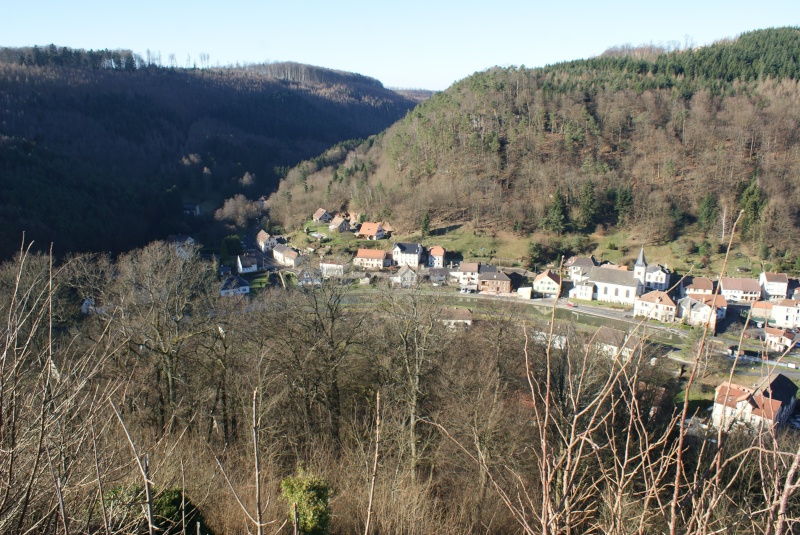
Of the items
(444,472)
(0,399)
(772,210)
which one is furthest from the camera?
(772,210)

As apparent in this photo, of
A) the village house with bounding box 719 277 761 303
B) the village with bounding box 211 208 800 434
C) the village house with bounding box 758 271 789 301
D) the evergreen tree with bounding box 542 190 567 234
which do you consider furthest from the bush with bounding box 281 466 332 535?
the evergreen tree with bounding box 542 190 567 234

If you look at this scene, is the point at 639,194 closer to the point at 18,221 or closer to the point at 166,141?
the point at 18,221

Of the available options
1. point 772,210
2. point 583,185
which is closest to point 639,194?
point 583,185

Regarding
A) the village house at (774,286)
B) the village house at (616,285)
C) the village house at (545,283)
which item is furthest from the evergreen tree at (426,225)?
the village house at (774,286)

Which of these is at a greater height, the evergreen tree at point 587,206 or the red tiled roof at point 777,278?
the evergreen tree at point 587,206

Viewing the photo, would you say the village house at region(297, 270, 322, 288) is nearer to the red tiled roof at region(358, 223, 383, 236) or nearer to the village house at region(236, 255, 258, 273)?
the village house at region(236, 255, 258, 273)

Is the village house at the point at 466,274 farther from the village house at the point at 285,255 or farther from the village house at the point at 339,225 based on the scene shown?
the village house at the point at 339,225
